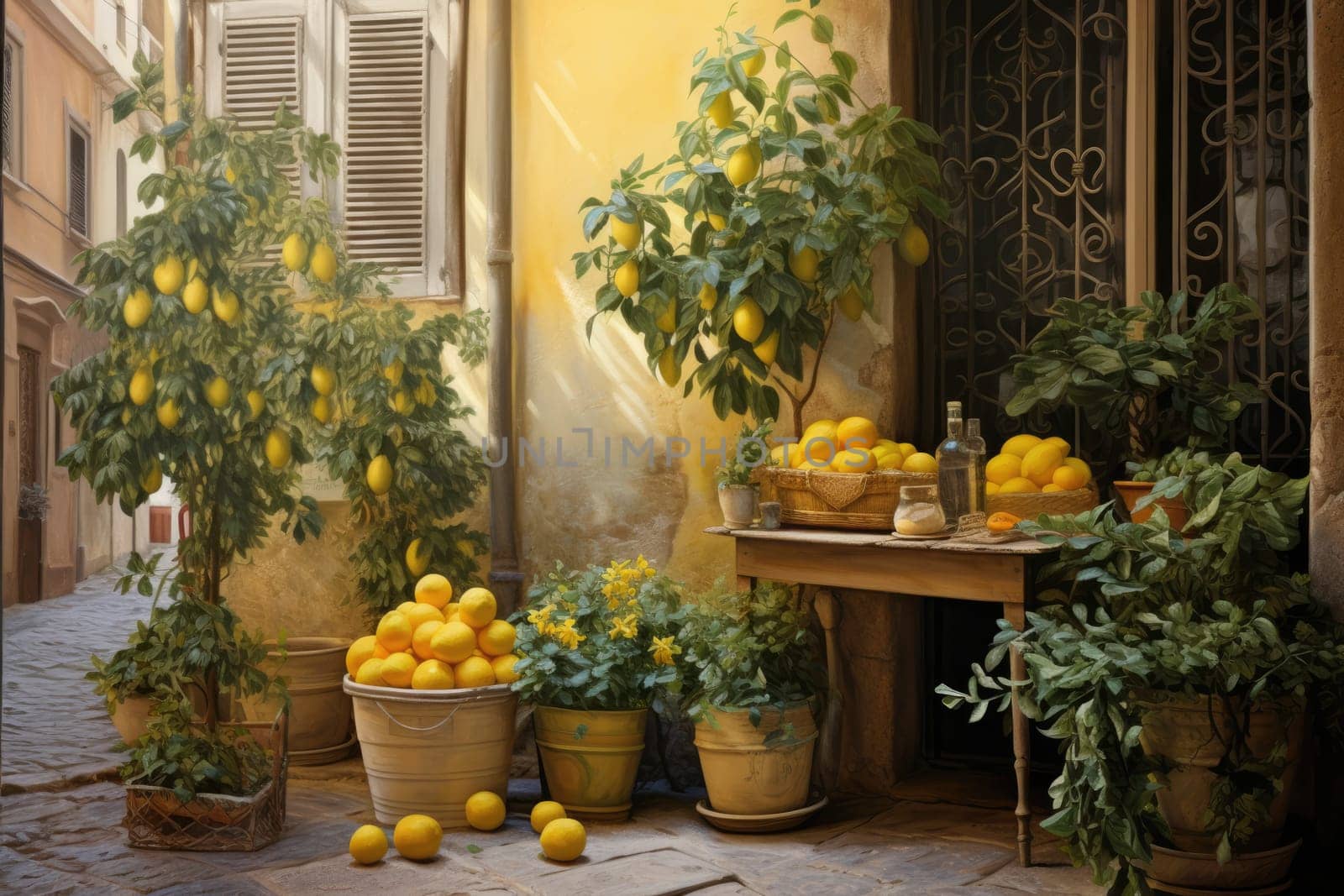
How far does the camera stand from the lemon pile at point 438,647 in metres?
4.13

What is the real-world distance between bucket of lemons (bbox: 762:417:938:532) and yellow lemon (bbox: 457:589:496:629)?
1.03 m

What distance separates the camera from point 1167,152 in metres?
4.24

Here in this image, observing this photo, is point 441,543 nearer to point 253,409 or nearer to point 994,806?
point 253,409

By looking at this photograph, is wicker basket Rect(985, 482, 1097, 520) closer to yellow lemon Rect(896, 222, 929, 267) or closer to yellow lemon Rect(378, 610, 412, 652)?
yellow lemon Rect(896, 222, 929, 267)

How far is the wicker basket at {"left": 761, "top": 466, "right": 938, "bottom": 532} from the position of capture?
4035 millimetres

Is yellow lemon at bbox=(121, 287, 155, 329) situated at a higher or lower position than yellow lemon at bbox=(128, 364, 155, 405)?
higher

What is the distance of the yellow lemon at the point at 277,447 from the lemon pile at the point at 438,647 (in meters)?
0.66

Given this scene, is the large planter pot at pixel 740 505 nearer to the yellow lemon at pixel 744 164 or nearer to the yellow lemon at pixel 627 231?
the yellow lemon at pixel 627 231

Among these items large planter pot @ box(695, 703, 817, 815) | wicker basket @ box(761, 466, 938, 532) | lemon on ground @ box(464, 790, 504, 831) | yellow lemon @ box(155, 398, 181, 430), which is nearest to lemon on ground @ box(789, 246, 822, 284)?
wicker basket @ box(761, 466, 938, 532)

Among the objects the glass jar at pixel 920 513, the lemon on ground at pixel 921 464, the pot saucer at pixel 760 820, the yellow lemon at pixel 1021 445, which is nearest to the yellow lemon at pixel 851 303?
the lemon on ground at pixel 921 464

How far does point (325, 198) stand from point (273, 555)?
1.61 metres

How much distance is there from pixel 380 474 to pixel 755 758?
6.01 feet

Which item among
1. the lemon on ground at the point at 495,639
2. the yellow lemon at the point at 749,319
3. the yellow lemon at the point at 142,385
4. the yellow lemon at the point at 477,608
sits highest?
the yellow lemon at the point at 749,319

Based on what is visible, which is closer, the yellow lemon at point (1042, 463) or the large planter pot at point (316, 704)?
the yellow lemon at point (1042, 463)
